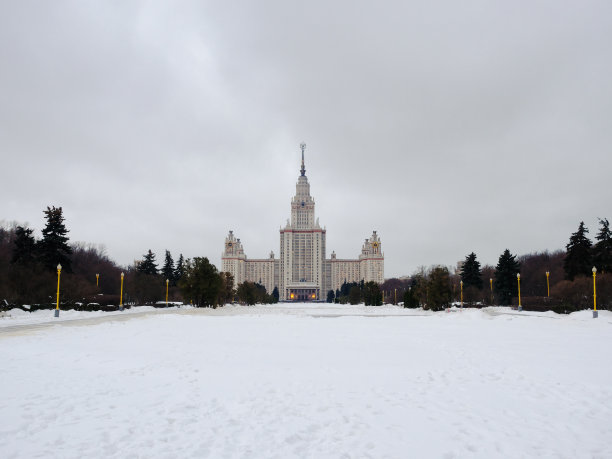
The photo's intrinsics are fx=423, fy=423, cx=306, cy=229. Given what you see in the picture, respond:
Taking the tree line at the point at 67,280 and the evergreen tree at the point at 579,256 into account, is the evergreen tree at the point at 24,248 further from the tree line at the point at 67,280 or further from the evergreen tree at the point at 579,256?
the evergreen tree at the point at 579,256

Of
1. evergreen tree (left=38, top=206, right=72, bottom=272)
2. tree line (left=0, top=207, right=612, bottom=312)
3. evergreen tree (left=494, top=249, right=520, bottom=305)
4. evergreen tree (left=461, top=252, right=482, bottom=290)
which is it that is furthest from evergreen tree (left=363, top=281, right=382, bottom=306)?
evergreen tree (left=38, top=206, right=72, bottom=272)

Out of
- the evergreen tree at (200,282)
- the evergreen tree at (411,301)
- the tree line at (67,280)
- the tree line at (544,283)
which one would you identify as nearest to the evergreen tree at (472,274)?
the tree line at (544,283)

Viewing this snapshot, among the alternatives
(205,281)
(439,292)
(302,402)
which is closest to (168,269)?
(205,281)

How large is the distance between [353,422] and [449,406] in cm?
199

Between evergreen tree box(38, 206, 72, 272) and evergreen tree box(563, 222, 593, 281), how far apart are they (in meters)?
60.4

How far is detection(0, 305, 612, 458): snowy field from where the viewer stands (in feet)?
18.2

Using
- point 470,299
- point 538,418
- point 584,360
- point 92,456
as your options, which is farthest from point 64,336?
point 470,299

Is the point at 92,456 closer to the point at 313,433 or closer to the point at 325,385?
the point at 313,433

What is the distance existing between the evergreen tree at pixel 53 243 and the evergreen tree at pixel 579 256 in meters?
60.4

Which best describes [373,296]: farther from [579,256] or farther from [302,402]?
[302,402]

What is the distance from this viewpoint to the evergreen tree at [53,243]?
152ft

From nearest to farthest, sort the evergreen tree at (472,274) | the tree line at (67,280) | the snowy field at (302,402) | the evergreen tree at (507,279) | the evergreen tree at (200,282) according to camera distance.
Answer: the snowy field at (302,402), the tree line at (67,280), the evergreen tree at (200,282), the evergreen tree at (507,279), the evergreen tree at (472,274)

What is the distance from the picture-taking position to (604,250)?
48406mm

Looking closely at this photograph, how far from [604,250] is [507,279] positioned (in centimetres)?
1635
